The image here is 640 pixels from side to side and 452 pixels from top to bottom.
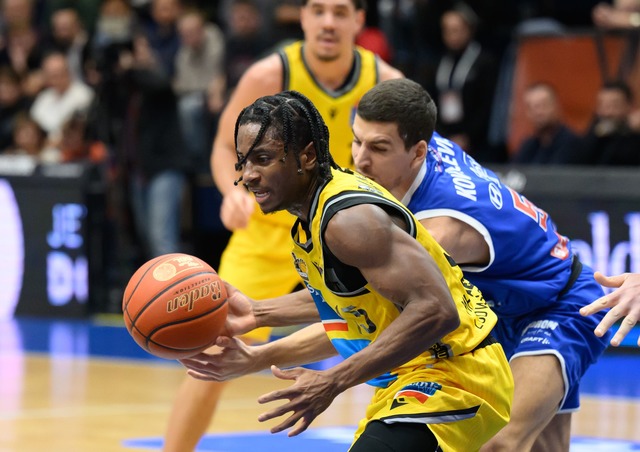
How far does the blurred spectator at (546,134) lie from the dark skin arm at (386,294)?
7006mm

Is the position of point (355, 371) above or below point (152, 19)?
above

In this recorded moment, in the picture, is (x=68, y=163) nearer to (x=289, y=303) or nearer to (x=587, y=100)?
(x=587, y=100)

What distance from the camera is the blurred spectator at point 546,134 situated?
10352 mm

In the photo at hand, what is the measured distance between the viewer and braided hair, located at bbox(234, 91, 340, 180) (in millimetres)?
3666

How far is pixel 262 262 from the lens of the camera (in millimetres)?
6137

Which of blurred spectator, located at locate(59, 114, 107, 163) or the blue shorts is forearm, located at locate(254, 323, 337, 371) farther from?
blurred spectator, located at locate(59, 114, 107, 163)

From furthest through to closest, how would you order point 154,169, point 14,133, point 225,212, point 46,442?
point 14,133 → point 154,169 → point 46,442 → point 225,212

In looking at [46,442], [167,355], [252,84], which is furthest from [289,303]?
[46,442]

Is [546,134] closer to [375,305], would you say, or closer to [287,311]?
[287,311]

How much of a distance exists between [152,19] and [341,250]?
1061 cm

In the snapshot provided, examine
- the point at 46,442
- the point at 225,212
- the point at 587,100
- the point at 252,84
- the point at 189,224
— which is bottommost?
the point at 189,224

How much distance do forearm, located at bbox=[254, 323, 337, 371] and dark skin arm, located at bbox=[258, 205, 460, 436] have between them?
0.72 meters

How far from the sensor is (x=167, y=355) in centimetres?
407

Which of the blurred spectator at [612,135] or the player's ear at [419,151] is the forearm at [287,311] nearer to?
the player's ear at [419,151]
